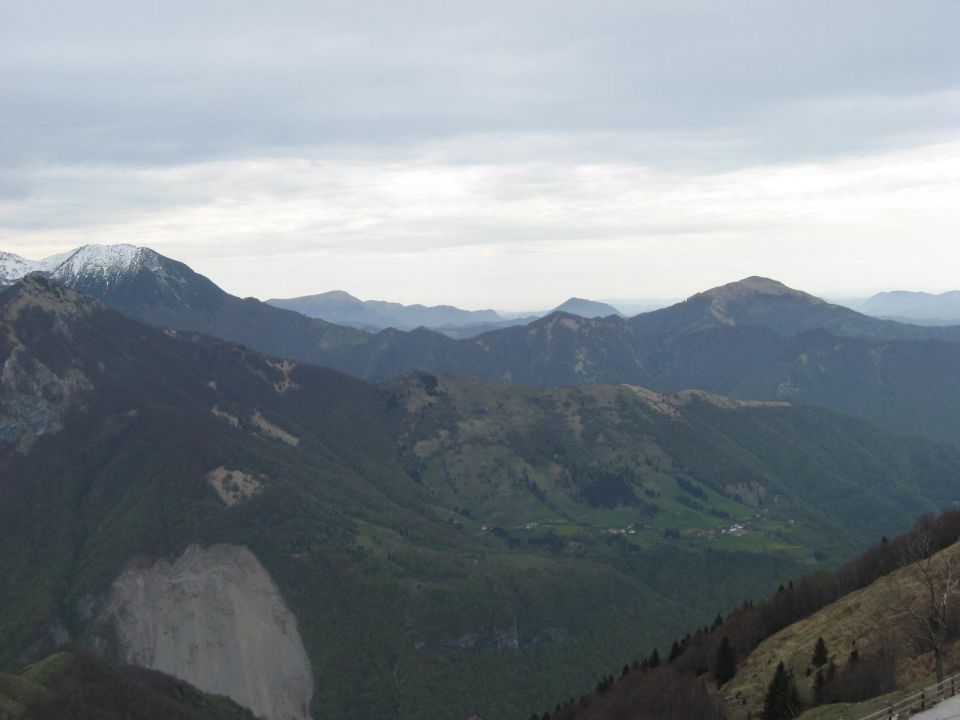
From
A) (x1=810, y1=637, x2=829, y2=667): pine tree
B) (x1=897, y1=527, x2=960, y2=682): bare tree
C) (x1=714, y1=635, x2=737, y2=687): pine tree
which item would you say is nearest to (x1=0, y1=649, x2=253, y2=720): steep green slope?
(x1=714, y1=635, x2=737, y2=687): pine tree

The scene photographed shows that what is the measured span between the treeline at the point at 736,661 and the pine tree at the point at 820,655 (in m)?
5.86

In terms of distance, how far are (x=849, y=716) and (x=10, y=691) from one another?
499 feet

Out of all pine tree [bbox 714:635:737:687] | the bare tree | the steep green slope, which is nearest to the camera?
the bare tree

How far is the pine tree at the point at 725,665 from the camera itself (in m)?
98.9

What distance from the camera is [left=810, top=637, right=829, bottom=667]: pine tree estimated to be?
88869 millimetres

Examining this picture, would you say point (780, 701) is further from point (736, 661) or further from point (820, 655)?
point (736, 661)

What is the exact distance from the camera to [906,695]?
67250mm

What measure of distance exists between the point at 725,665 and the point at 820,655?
13.1 meters

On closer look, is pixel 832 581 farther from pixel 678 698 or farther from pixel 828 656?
pixel 678 698

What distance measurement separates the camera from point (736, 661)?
104m

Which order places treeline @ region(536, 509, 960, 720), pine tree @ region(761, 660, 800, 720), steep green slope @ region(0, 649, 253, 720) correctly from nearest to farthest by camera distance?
pine tree @ region(761, 660, 800, 720) < treeline @ region(536, 509, 960, 720) < steep green slope @ region(0, 649, 253, 720)

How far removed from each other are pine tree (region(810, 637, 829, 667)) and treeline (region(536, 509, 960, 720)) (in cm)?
586

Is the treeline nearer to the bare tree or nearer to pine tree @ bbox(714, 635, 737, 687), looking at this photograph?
pine tree @ bbox(714, 635, 737, 687)

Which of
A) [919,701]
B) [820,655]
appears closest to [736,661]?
[820,655]
